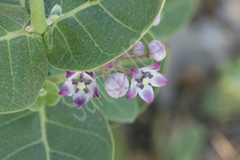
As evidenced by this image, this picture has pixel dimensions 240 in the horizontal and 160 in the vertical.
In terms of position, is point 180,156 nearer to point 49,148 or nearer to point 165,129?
point 165,129

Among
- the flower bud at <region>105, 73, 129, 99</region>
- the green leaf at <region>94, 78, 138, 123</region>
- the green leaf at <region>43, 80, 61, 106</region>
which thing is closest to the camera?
the flower bud at <region>105, 73, 129, 99</region>

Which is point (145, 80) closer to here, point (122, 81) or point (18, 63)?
point (122, 81)

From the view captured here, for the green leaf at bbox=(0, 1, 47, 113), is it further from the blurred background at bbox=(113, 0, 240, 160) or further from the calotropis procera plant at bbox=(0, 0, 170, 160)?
the blurred background at bbox=(113, 0, 240, 160)

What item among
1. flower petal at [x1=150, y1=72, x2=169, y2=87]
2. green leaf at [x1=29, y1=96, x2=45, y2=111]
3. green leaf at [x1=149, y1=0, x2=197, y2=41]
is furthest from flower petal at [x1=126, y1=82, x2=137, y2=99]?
green leaf at [x1=149, y1=0, x2=197, y2=41]

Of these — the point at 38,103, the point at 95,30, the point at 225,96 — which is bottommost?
the point at 225,96

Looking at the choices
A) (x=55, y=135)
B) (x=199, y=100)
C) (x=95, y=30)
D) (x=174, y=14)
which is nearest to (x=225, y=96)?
(x=199, y=100)

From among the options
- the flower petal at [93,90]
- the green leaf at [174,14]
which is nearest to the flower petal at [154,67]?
the flower petal at [93,90]

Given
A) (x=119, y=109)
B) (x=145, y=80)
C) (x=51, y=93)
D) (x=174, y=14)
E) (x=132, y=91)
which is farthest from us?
(x=174, y=14)
